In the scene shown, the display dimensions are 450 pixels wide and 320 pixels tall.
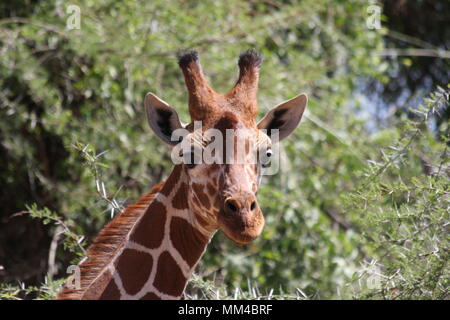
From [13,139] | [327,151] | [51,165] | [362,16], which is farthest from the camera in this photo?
[362,16]

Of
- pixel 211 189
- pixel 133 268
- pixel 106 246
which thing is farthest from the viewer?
pixel 106 246

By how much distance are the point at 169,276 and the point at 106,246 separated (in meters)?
0.31

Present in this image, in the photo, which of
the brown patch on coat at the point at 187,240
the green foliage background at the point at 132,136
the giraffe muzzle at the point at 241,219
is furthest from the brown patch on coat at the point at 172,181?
the green foliage background at the point at 132,136

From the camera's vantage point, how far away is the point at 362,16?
7.60 meters

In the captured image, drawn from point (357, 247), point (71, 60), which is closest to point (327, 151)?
point (357, 247)

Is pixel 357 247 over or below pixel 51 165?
below

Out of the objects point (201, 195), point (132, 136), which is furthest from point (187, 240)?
point (132, 136)

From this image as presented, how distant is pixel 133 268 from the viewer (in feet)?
9.69

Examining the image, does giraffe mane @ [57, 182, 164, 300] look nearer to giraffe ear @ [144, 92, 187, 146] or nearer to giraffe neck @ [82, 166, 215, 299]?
giraffe neck @ [82, 166, 215, 299]

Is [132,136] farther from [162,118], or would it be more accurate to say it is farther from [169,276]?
[169,276]

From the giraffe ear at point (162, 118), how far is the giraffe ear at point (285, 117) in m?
0.38
